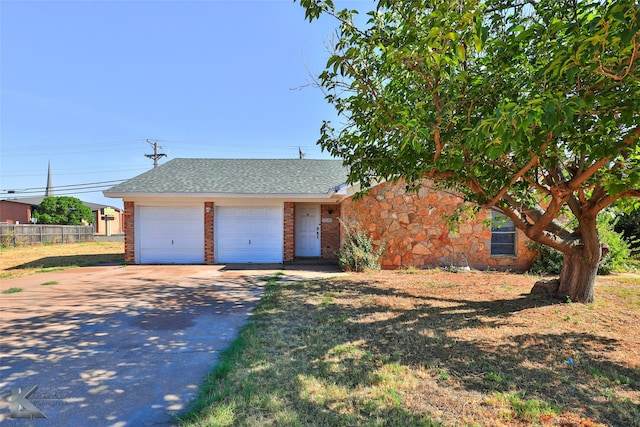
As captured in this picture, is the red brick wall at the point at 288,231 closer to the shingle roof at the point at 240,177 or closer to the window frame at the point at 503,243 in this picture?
the shingle roof at the point at 240,177

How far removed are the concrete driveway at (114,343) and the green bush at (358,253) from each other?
9.80ft

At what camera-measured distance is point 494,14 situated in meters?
4.65

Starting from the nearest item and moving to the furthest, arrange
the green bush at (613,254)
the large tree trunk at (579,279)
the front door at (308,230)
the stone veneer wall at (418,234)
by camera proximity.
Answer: the large tree trunk at (579,279)
the green bush at (613,254)
the stone veneer wall at (418,234)
the front door at (308,230)

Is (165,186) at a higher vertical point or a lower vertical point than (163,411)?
higher

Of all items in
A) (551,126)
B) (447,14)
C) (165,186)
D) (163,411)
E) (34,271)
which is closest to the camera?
(551,126)

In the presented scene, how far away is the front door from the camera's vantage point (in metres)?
13.5

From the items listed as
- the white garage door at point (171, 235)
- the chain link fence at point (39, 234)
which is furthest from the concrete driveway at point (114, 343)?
the chain link fence at point (39, 234)

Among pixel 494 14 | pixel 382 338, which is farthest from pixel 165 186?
pixel 494 14

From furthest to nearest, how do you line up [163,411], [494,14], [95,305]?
[95,305]
[494,14]
[163,411]

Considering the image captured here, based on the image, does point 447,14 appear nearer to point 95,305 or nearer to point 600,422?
point 600,422

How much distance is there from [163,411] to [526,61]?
5.39 metres

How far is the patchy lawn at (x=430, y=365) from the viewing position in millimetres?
2641

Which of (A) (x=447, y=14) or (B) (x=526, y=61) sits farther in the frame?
(B) (x=526, y=61)

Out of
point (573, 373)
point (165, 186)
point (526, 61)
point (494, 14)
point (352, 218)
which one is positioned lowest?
point (573, 373)
